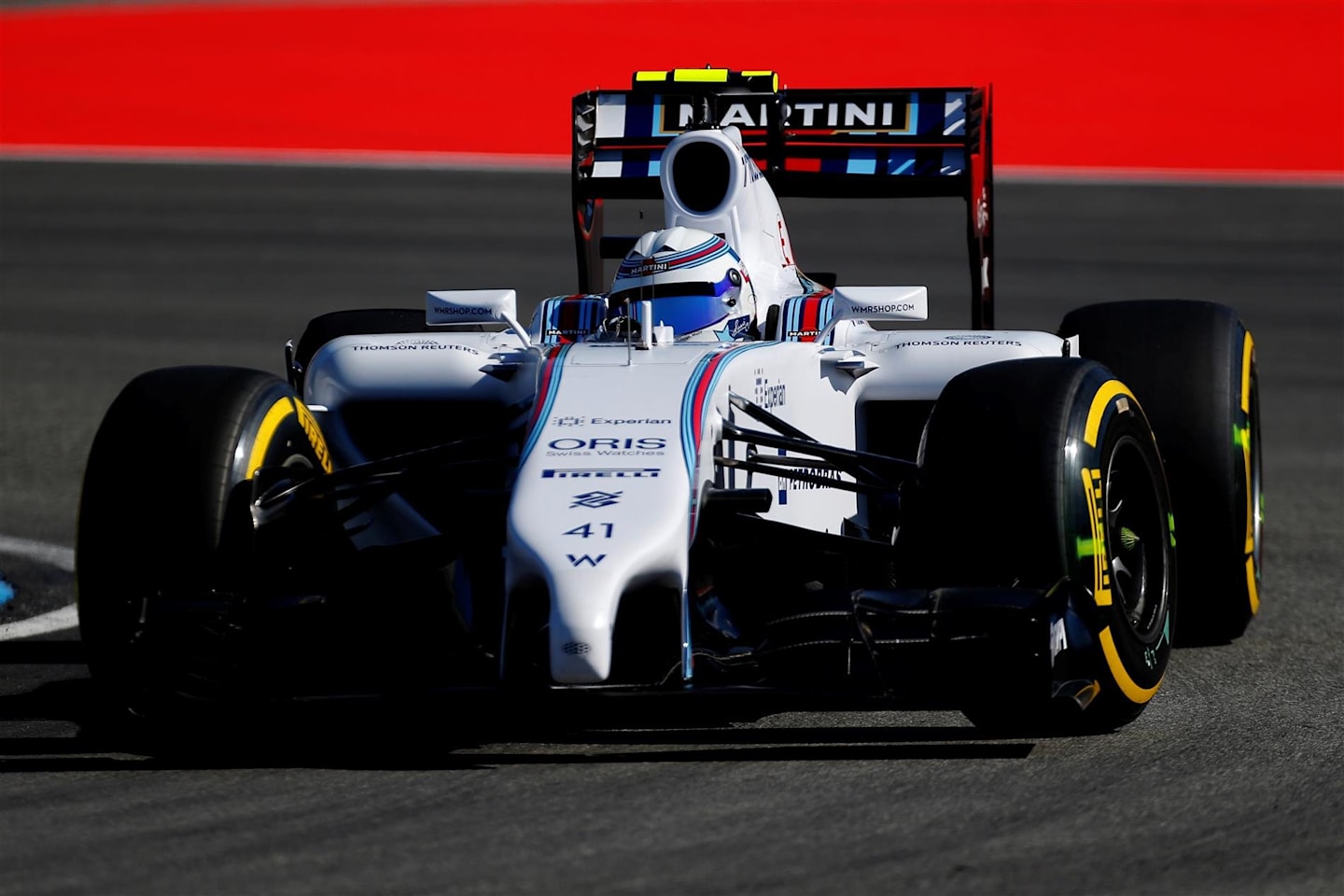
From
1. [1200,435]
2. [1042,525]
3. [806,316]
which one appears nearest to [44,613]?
[806,316]

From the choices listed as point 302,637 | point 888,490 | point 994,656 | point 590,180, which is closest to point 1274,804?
point 994,656

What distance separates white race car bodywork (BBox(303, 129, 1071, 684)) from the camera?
5656 millimetres

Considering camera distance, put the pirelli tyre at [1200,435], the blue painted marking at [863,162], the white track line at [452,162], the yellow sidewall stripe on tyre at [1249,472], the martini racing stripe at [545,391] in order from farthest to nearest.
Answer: the white track line at [452,162] < the blue painted marking at [863,162] < the yellow sidewall stripe on tyre at [1249,472] < the pirelli tyre at [1200,435] < the martini racing stripe at [545,391]

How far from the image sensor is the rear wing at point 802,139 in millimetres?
9266

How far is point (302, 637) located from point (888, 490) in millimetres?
1799

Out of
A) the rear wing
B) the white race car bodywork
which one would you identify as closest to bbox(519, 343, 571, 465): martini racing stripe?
the white race car bodywork

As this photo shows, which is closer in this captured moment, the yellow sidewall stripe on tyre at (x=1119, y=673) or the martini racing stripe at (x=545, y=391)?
the yellow sidewall stripe on tyre at (x=1119, y=673)

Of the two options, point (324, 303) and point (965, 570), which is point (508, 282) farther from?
point (965, 570)

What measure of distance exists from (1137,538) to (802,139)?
11.6 ft

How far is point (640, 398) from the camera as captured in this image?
20.8ft

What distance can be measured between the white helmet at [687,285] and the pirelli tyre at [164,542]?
173cm

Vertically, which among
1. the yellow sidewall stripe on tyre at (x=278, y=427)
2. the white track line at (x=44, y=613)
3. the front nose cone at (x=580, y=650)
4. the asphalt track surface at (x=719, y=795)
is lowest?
the asphalt track surface at (x=719, y=795)

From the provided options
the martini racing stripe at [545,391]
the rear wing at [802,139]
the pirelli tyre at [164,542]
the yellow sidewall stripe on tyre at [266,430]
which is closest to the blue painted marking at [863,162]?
the rear wing at [802,139]

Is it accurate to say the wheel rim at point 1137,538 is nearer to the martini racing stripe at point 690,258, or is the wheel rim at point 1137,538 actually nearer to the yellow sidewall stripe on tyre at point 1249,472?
the yellow sidewall stripe on tyre at point 1249,472
